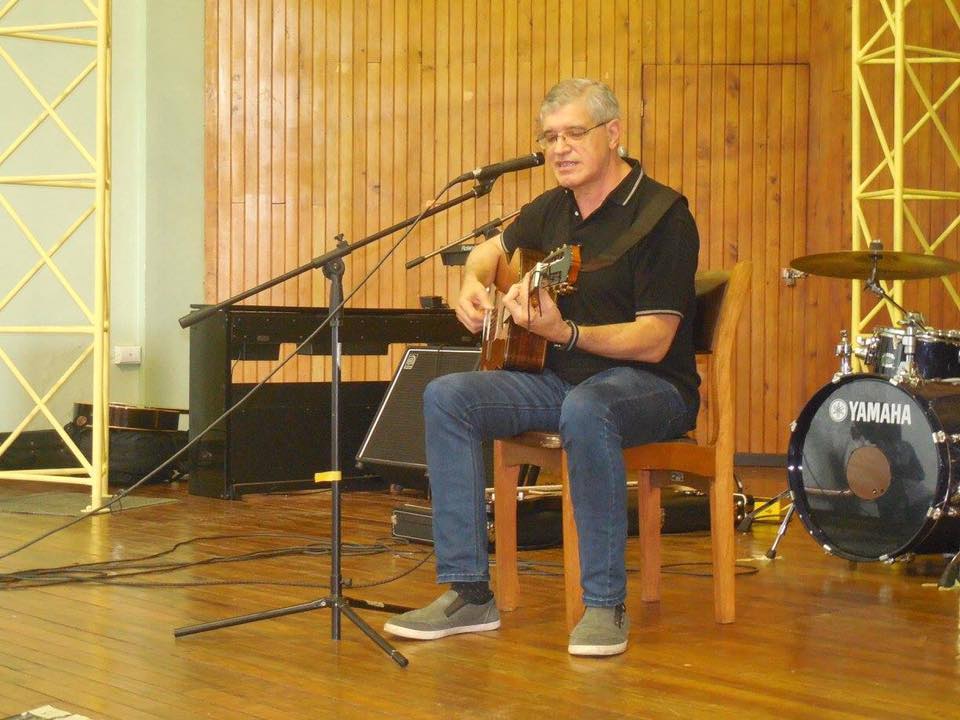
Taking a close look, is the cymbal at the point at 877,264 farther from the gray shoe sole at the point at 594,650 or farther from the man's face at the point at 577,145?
the gray shoe sole at the point at 594,650

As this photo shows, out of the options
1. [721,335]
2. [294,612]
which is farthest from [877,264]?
[294,612]

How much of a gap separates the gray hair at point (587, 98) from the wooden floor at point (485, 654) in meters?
1.21

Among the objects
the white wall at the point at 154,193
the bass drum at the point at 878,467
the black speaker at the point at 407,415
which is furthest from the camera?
the white wall at the point at 154,193

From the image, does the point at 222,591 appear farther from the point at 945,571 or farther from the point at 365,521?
the point at 945,571

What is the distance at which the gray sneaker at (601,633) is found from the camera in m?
2.62

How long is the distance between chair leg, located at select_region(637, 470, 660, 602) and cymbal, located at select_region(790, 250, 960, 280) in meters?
1.03

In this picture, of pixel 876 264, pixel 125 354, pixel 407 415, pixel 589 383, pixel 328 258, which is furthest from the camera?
pixel 125 354

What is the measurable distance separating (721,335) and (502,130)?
4.30 metres

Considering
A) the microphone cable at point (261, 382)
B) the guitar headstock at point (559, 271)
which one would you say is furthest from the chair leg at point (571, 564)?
the microphone cable at point (261, 382)

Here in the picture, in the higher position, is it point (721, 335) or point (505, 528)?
point (721, 335)

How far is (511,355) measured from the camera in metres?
2.99

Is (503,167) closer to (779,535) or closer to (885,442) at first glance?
(885,442)

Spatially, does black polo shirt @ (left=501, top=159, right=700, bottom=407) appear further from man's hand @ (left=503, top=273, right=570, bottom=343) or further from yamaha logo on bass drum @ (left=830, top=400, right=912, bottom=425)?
yamaha logo on bass drum @ (left=830, top=400, right=912, bottom=425)

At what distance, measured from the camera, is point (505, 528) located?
314 centimetres
